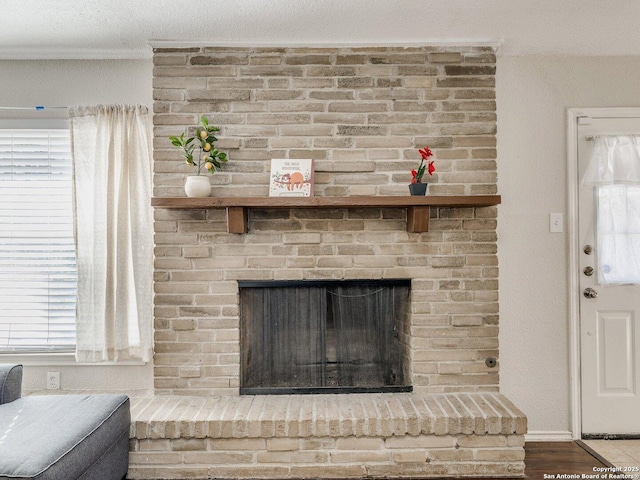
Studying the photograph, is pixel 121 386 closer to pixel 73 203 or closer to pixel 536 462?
pixel 73 203

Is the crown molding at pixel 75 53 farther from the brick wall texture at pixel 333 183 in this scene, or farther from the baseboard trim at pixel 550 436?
the baseboard trim at pixel 550 436

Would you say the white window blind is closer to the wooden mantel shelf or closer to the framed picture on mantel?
the wooden mantel shelf

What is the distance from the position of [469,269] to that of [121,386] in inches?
86.1

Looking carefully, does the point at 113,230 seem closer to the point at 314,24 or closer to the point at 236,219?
the point at 236,219

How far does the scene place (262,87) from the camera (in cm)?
272

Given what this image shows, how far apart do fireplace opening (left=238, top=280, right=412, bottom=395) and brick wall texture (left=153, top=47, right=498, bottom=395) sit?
0.32ft

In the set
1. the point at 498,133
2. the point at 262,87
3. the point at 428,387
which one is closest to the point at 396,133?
the point at 498,133

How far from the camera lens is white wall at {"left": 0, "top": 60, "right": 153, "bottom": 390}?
285 cm

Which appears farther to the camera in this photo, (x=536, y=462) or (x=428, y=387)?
(x=428, y=387)

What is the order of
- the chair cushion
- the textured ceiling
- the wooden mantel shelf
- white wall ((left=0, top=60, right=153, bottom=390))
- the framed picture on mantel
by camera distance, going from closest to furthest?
the chair cushion → the textured ceiling → the wooden mantel shelf → the framed picture on mantel → white wall ((left=0, top=60, right=153, bottom=390))

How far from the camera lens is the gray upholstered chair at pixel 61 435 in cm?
170

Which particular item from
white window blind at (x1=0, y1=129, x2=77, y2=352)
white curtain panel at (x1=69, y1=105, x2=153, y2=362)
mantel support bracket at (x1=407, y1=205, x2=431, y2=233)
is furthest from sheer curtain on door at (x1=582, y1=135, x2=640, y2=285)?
white window blind at (x1=0, y1=129, x2=77, y2=352)

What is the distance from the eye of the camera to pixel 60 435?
188 centimetres

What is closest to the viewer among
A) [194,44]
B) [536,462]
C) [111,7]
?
[111,7]
